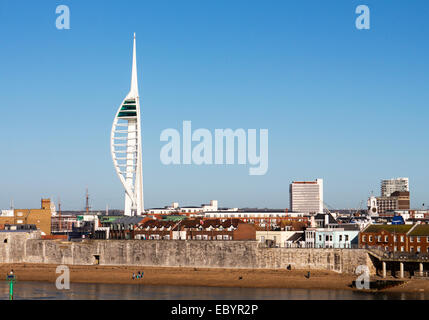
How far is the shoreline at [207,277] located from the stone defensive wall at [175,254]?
1.49 meters

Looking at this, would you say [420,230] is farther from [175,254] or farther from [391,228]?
[175,254]

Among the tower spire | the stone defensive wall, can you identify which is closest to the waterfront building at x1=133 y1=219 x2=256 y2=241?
the stone defensive wall

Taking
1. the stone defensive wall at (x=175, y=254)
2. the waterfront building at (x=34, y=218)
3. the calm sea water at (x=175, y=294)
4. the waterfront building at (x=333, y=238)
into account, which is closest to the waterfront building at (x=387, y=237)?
the waterfront building at (x=333, y=238)

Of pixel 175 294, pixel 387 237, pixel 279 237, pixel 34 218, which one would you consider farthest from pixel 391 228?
pixel 34 218

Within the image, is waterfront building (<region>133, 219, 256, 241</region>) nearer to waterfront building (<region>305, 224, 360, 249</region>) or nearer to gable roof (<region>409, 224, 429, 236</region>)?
waterfront building (<region>305, 224, 360, 249</region>)

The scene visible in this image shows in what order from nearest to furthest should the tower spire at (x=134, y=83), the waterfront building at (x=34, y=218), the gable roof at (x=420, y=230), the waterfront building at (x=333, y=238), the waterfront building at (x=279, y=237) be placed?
1. the gable roof at (x=420, y=230)
2. the waterfront building at (x=333, y=238)
3. the waterfront building at (x=279, y=237)
4. the waterfront building at (x=34, y=218)
5. the tower spire at (x=134, y=83)

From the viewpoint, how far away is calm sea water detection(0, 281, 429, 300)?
76562mm

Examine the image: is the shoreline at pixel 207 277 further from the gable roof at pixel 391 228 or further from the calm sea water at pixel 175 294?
the gable roof at pixel 391 228

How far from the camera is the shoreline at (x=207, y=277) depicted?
289ft

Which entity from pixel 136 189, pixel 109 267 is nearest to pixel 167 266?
pixel 109 267

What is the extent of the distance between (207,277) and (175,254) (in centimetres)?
928

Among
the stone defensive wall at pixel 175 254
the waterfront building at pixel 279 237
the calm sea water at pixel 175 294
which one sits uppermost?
the waterfront building at pixel 279 237
